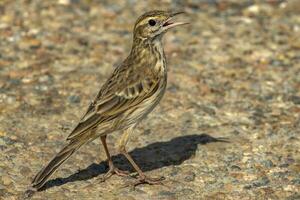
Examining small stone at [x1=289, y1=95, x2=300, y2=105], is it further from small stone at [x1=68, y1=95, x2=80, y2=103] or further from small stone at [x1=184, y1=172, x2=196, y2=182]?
small stone at [x1=68, y1=95, x2=80, y2=103]

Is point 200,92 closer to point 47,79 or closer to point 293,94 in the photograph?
point 293,94

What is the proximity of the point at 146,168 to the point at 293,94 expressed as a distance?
3.32 meters

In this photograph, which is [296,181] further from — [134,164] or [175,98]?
[175,98]

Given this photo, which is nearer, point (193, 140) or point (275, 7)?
point (193, 140)

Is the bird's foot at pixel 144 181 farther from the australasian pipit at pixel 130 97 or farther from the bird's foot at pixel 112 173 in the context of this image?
the bird's foot at pixel 112 173

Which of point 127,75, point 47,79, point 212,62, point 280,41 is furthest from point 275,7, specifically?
point 127,75

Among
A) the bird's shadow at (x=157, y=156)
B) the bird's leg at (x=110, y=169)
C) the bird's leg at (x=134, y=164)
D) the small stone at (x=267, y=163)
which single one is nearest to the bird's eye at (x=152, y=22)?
the bird's leg at (x=134, y=164)

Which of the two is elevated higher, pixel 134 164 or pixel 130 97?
pixel 130 97

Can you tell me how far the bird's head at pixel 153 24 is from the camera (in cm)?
859

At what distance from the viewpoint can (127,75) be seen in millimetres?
8633

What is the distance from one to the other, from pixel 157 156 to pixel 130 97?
1.24 meters

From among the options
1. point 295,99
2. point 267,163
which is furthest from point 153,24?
point 295,99

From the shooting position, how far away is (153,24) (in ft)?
28.3

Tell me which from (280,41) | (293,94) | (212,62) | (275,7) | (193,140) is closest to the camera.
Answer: (193,140)
